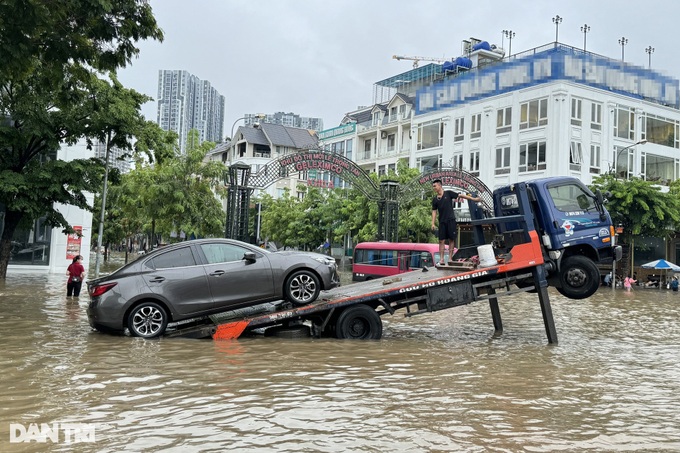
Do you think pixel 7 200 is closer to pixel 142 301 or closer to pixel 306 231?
pixel 142 301

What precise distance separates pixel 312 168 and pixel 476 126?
77.1ft

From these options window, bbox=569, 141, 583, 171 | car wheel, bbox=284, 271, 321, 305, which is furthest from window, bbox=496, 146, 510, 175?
car wheel, bbox=284, 271, 321, 305

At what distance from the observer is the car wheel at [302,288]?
1067cm

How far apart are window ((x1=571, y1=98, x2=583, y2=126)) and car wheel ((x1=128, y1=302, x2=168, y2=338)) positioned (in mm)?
36205

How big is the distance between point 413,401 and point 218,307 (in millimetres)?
4900

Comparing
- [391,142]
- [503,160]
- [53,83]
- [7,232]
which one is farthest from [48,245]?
[391,142]

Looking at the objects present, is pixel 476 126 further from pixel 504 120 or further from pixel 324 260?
pixel 324 260

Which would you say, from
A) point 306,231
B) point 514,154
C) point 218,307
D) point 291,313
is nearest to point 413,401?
point 291,313

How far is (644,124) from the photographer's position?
44.7 m

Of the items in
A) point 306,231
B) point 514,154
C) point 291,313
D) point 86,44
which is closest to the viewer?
point 291,313

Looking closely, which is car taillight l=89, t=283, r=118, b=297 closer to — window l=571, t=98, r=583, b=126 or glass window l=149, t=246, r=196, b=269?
glass window l=149, t=246, r=196, b=269

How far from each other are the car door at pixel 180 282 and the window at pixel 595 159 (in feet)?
121

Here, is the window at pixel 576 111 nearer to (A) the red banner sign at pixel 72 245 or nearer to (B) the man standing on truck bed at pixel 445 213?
(A) the red banner sign at pixel 72 245

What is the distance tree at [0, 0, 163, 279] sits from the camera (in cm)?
1007
